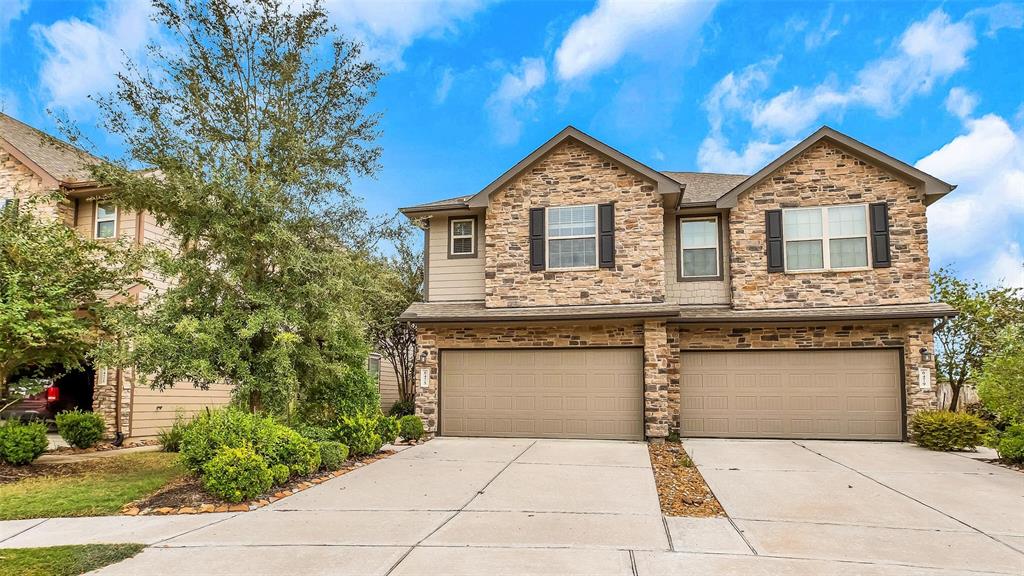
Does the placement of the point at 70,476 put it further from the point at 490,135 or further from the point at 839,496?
the point at 490,135

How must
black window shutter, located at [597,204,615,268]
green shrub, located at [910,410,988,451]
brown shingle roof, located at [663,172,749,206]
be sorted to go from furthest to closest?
brown shingle roof, located at [663,172,749,206] < black window shutter, located at [597,204,615,268] < green shrub, located at [910,410,988,451]

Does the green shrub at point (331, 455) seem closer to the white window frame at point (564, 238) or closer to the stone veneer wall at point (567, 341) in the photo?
the stone veneer wall at point (567, 341)

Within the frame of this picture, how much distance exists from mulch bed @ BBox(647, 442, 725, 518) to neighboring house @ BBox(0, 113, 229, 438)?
10138mm

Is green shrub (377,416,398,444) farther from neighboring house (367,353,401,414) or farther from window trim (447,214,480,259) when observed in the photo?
neighboring house (367,353,401,414)

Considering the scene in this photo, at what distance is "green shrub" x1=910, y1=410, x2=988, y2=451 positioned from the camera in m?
11.6

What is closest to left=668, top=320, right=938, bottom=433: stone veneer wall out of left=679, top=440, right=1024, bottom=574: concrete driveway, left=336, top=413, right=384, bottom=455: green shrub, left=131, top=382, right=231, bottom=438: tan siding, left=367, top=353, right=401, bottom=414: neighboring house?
left=679, top=440, right=1024, bottom=574: concrete driveway

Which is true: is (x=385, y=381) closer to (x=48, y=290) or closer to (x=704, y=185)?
(x=704, y=185)

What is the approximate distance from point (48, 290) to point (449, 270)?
25.0ft

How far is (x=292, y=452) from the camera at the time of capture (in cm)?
849

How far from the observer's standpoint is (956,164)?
53.9 feet

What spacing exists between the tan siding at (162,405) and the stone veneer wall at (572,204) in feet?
22.3

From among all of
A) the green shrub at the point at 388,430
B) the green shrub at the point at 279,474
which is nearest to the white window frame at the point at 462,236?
the green shrub at the point at 388,430

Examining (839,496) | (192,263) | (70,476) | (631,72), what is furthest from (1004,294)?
(70,476)

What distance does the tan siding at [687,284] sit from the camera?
45.0 feet
